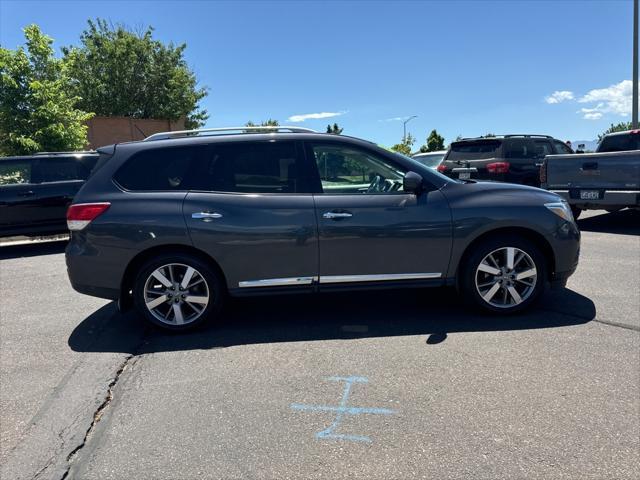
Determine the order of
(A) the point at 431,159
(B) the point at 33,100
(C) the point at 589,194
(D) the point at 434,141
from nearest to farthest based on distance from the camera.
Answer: (C) the point at 589,194, (A) the point at 431,159, (B) the point at 33,100, (D) the point at 434,141

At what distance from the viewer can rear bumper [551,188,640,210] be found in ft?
28.6

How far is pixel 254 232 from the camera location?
434 cm

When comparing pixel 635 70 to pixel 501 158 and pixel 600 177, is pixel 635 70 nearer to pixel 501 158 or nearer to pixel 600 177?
pixel 501 158

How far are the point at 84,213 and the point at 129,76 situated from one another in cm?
2635

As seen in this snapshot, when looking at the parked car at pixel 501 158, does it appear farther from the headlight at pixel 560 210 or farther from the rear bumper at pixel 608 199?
the headlight at pixel 560 210

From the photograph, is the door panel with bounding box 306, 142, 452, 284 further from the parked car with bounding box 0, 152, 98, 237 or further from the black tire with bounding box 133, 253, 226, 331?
the parked car with bounding box 0, 152, 98, 237

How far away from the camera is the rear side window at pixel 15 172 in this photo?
30.0 feet

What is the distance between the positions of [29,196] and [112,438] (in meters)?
7.82

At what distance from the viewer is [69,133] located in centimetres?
1623

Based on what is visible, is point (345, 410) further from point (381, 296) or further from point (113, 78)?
point (113, 78)

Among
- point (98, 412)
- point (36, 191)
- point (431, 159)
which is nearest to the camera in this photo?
point (98, 412)

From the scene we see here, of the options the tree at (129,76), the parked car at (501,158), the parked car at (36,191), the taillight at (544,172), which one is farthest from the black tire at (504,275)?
the tree at (129,76)

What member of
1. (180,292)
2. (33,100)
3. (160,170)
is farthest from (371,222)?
(33,100)

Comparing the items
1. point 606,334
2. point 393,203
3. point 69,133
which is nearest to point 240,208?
point 393,203
